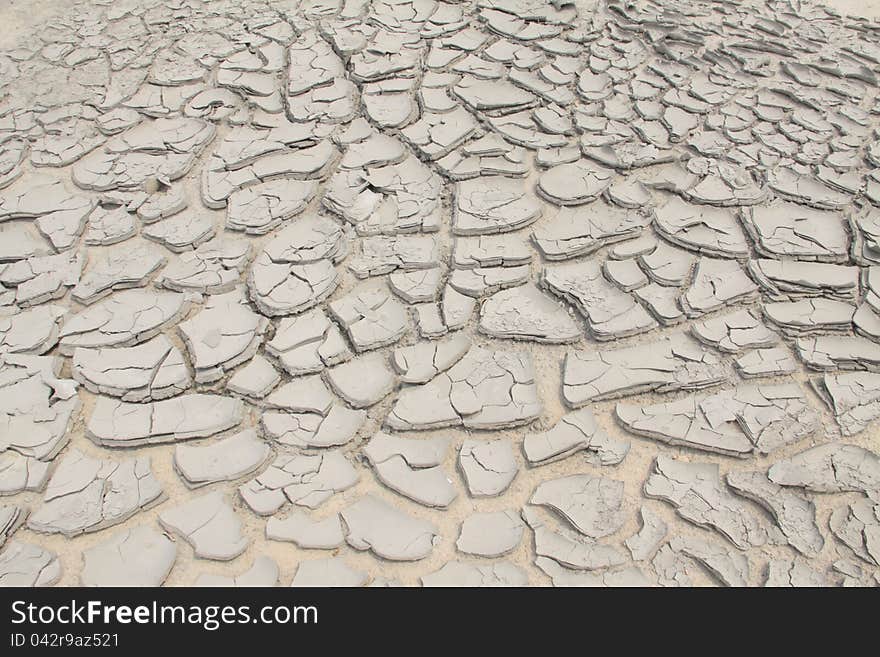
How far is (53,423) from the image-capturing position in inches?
87.7

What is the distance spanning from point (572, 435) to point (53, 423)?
1.39 metres

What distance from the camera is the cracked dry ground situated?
6.62 feet

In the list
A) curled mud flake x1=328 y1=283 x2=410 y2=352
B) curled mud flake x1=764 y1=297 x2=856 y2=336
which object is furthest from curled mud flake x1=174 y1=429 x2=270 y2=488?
curled mud flake x1=764 y1=297 x2=856 y2=336

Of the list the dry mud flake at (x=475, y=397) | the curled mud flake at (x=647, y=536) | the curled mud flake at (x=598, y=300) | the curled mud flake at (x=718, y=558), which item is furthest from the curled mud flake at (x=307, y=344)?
the curled mud flake at (x=718, y=558)

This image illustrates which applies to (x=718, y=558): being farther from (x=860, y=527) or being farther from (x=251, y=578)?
(x=251, y=578)

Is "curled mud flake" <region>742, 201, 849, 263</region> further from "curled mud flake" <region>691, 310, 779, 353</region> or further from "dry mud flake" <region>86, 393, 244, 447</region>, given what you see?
"dry mud flake" <region>86, 393, 244, 447</region>

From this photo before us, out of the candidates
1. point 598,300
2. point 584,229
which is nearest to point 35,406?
point 598,300

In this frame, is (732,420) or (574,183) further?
(574,183)

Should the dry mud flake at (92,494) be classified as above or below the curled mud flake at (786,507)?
below

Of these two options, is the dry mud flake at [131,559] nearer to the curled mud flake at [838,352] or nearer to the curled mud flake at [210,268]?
the curled mud flake at [210,268]

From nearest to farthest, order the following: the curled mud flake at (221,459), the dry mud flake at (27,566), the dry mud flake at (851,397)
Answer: the dry mud flake at (27,566), the curled mud flake at (221,459), the dry mud flake at (851,397)

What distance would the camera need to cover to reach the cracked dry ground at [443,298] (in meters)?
2.02

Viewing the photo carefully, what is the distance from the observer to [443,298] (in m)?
2.54

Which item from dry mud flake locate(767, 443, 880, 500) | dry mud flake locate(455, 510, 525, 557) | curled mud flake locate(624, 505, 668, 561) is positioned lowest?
dry mud flake locate(455, 510, 525, 557)
